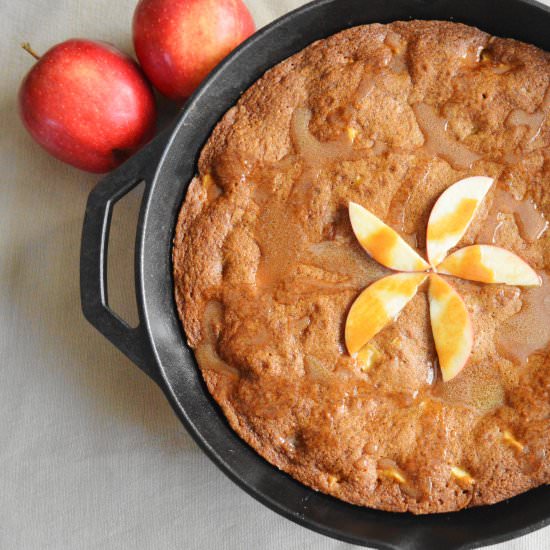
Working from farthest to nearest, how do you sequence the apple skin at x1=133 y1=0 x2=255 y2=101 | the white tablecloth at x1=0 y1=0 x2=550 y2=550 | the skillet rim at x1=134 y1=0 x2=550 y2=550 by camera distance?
1. the white tablecloth at x1=0 y1=0 x2=550 y2=550
2. the apple skin at x1=133 y1=0 x2=255 y2=101
3. the skillet rim at x1=134 y1=0 x2=550 y2=550

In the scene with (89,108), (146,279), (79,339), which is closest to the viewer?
(146,279)

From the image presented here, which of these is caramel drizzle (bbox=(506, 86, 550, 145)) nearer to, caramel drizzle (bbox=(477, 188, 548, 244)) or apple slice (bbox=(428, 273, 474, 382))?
caramel drizzle (bbox=(477, 188, 548, 244))

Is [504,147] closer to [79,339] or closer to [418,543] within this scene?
[418,543]

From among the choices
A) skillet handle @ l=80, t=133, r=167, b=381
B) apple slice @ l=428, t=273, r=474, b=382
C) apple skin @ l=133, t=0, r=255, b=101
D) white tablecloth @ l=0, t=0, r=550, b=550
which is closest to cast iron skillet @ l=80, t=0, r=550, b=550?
skillet handle @ l=80, t=133, r=167, b=381

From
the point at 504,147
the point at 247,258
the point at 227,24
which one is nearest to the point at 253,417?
the point at 247,258

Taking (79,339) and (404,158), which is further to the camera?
(79,339)

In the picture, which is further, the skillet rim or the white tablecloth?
the white tablecloth

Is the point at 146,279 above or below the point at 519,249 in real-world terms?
above

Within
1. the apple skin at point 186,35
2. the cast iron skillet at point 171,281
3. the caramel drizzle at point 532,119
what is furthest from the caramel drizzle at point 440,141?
the apple skin at point 186,35
